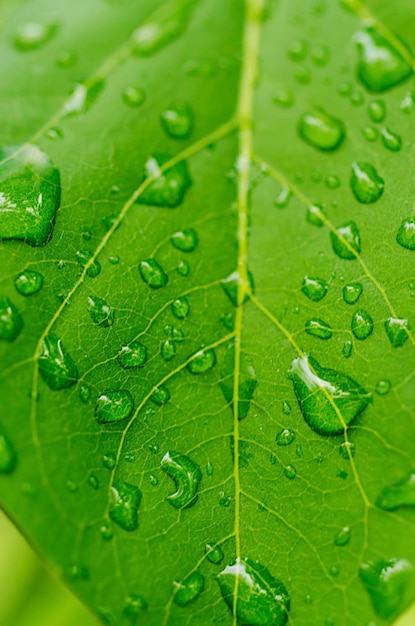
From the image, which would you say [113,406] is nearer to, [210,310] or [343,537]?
[210,310]

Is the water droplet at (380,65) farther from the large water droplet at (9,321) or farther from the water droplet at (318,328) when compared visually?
the large water droplet at (9,321)

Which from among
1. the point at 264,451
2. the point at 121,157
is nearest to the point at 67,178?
the point at 121,157

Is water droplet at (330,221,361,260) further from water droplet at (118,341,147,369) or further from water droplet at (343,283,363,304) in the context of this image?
water droplet at (118,341,147,369)

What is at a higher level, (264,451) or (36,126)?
(36,126)

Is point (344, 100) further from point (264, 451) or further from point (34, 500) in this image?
point (34, 500)

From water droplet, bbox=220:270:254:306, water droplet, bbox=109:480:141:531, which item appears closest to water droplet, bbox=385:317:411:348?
water droplet, bbox=220:270:254:306

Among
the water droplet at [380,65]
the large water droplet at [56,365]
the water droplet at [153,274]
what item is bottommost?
the large water droplet at [56,365]

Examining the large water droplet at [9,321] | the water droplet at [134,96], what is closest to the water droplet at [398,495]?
the large water droplet at [9,321]

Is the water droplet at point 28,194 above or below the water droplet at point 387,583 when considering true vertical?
above
